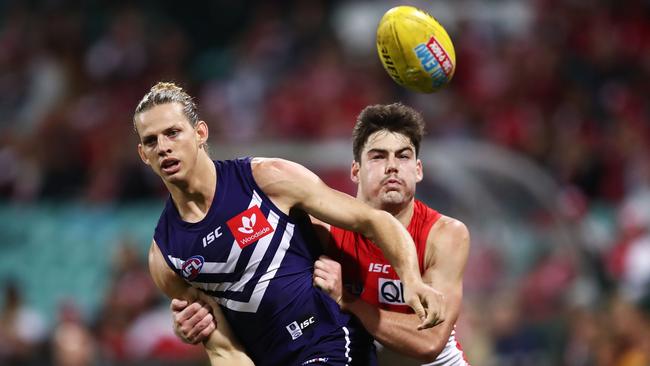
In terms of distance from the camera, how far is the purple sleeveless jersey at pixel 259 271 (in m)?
5.52

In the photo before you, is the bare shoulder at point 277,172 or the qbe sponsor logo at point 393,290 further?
the qbe sponsor logo at point 393,290

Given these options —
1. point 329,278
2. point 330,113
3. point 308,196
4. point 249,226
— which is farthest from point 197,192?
point 330,113

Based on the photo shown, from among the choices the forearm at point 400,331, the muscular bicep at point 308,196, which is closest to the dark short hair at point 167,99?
the muscular bicep at point 308,196

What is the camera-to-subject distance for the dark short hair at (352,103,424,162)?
5930 mm

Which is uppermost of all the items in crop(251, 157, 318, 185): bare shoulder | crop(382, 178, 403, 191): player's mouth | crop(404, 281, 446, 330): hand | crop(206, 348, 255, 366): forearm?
crop(251, 157, 318, 185): bare shoulder

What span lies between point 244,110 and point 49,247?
2987 mm

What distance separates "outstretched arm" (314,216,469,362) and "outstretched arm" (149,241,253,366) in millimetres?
535

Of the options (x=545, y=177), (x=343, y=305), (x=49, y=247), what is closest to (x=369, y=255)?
(x=343, y=305)

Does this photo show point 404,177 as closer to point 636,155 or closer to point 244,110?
point 636,155

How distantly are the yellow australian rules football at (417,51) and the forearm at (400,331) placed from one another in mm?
1182

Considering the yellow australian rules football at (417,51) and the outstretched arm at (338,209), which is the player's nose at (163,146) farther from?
the yellow australian rules football at (417,51)

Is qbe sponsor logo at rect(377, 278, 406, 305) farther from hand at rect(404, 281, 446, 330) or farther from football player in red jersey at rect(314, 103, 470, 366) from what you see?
hand at rect(404, 281, 446, 330)

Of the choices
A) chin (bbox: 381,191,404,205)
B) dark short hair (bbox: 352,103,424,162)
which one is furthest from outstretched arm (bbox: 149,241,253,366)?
dark short hair (bbox: 352,103,424,162)

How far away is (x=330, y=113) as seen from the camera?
13.5 meters
